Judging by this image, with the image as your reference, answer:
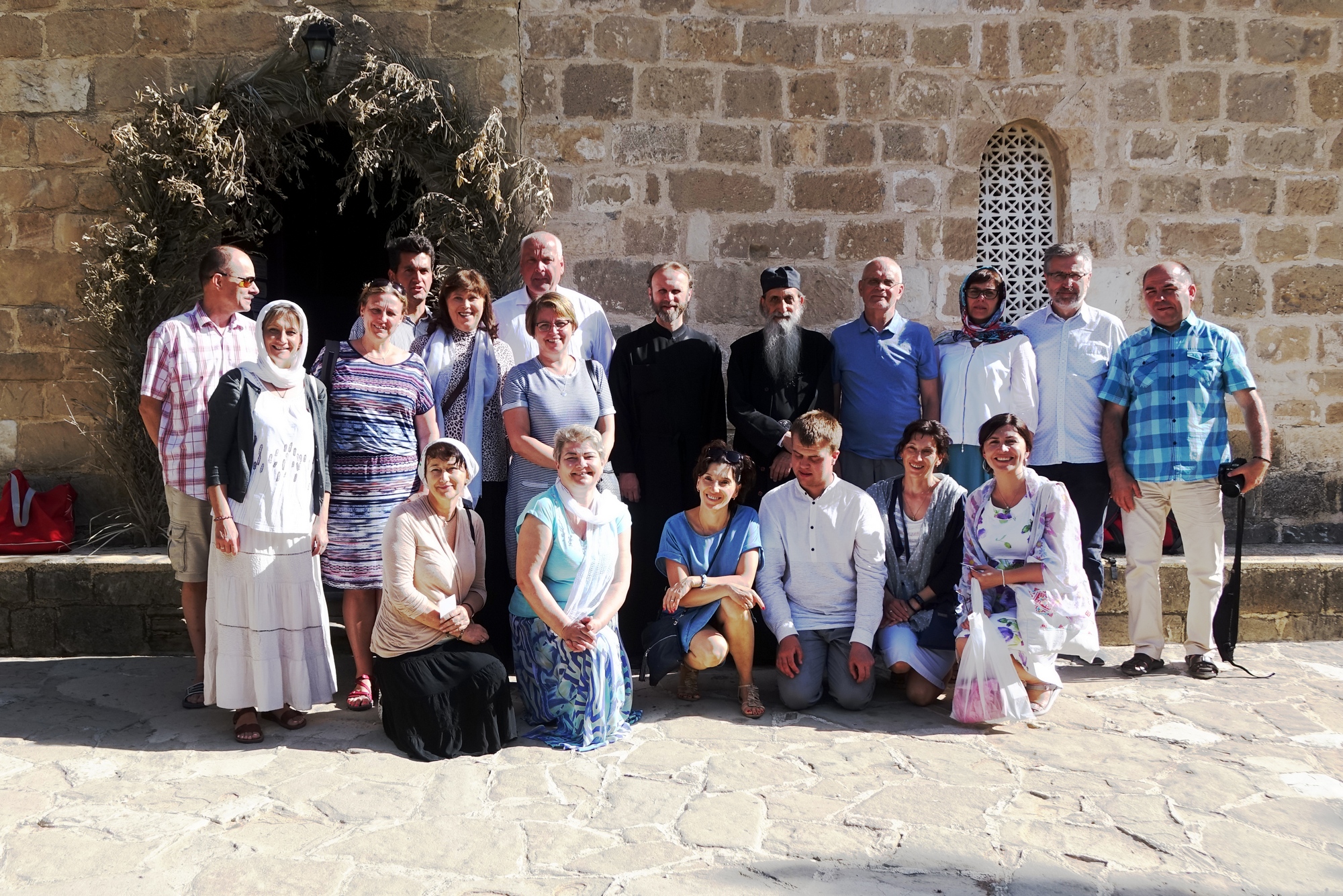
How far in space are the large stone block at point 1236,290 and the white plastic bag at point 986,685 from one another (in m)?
3.26

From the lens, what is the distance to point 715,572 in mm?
4117

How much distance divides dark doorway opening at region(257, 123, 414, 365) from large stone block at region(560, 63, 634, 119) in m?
2.18

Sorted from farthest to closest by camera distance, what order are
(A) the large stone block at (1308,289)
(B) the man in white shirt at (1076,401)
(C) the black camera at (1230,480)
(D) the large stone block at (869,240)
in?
(A) the large stone block at (1308,289) → (D) the large stone block at (869,240) → (B) the man in white shirt at (1076,401) → (C) the black camera at (1230,480)

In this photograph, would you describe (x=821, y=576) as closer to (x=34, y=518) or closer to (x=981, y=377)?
(x=981, y=377)

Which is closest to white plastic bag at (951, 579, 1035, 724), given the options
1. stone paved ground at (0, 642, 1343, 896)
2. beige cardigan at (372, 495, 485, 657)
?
stone paved ground at (0, 642, 1343, 896)

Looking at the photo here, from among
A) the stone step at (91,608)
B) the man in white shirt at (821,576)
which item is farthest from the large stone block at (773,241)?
the stone step at (91,608)

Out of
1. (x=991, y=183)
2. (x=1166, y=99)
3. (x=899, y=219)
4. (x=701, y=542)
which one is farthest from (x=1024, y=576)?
(x=1166, y=99)

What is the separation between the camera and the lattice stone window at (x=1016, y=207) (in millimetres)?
6082

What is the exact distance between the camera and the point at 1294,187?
595 cm

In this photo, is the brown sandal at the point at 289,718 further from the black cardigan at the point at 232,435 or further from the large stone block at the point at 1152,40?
the large stone block at the point at 1152,40

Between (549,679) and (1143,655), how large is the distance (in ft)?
8.81

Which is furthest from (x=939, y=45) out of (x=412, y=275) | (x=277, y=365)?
(x=277, y=365)

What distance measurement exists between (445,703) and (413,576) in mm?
470

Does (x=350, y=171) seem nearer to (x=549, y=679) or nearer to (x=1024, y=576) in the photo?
(x=549, y=679)
